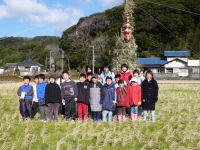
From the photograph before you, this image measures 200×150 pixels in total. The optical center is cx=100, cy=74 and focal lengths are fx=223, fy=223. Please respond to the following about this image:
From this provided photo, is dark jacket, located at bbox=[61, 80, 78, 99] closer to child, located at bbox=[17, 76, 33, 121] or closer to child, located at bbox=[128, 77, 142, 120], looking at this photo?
child, located at bbox=[17, 76, 33, 121]

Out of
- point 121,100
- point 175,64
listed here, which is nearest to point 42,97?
point 121,100

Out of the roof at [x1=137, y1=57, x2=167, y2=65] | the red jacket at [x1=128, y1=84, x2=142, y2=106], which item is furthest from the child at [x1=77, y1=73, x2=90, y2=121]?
the roof at [x1=137, y1=57, x2=167, y2=65]

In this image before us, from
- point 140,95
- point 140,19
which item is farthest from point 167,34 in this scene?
point 140,95

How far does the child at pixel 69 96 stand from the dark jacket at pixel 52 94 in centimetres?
13

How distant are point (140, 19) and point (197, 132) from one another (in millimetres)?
48571

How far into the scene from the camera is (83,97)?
5.89 meters

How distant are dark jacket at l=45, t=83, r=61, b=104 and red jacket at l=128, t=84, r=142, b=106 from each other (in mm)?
1852

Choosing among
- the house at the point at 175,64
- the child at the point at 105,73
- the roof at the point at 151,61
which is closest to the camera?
the child at the point at 105,73

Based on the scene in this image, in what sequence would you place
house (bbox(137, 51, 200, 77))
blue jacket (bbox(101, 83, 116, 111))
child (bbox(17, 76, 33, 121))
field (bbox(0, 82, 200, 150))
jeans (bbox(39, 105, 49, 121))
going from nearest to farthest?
field (bbox(0, 82, 200, 150)) < blue jacket (bbox(101, 83, 116, 111)) < child (bbox(17, 76, 33, 121)) < jeans (bbox(39, 105, 49, 121)) < house (bbox(137, 51, 200, 77))

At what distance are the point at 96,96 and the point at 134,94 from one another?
3.26 ft

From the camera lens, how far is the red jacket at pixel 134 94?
5.82 meters

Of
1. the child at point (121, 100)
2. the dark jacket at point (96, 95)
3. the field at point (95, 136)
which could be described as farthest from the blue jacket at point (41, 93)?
the child at point (121, 100)

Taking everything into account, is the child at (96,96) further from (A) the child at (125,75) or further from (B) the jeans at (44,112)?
(B) the jeans at (44,112)

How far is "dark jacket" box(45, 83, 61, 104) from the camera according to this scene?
18.8 ft
